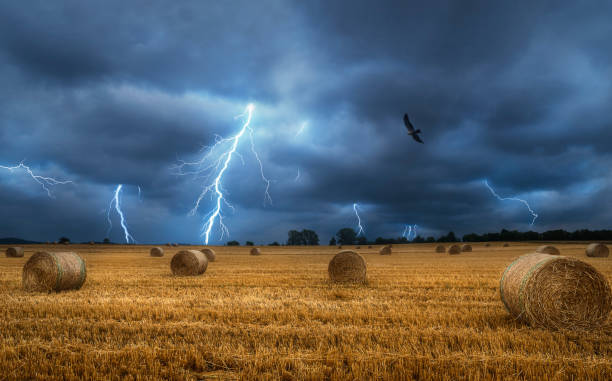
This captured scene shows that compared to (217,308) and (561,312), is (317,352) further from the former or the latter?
(561,312)

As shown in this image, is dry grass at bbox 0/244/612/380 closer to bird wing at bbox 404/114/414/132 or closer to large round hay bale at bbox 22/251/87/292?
large round hay bale at bbox 22/251/87/292

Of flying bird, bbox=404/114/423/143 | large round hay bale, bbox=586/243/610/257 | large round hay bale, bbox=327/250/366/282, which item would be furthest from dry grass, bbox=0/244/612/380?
large round hay bale, bbox=586/243/610/257

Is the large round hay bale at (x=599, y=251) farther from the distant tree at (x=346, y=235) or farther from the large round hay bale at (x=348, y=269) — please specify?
the distant tree at (x=346, y=235)

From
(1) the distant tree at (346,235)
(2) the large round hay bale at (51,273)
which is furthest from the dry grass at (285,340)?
(1) the distant tree at (346,235)

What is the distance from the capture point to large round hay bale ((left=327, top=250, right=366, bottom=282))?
43.8 ft

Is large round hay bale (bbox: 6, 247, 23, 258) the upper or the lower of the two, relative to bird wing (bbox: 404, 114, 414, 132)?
lower

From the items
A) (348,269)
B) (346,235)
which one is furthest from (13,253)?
(346,235)

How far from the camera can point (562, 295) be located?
673 cm

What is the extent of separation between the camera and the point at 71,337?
235 inches

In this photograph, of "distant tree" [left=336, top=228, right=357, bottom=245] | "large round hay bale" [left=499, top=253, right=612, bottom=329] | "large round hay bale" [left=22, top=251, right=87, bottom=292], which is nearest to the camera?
"large round hay bale" [left=499, top=253, right=612, bottom=329]

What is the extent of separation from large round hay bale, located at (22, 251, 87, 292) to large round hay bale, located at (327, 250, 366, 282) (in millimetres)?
8724

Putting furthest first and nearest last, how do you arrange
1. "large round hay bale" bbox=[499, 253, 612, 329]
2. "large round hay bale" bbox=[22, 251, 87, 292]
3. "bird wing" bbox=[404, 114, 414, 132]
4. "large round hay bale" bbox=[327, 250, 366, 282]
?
"bird wing" bbox=[404, 114, 414, 132]
"large round hay bale" bbox=[327, 250, 366, 282]
"large round hay bale" bbox=[22, 251, 87, 292]
"large round hay bale" bbox=[499, 253, 612, 329]

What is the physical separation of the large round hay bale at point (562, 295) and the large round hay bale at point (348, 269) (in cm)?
658

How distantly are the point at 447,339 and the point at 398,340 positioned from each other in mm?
816
